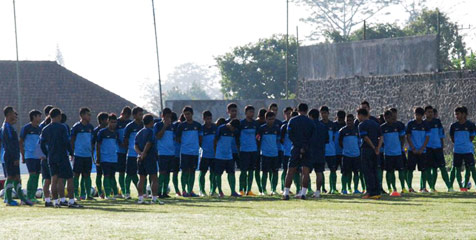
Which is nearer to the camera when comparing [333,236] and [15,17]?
[333,236]

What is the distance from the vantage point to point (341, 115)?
873 inches

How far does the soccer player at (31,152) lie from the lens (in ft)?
67.2

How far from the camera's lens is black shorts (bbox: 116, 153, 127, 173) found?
21.8 meters

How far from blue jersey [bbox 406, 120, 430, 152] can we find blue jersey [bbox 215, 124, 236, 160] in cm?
397

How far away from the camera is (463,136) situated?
22.0 m

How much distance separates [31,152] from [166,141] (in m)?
2.87

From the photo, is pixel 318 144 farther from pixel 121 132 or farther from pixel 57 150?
pixel 57 150

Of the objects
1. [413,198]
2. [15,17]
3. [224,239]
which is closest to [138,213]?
[224,239]

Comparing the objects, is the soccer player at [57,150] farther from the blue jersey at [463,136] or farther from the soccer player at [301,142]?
the blue jersey at [463,136]

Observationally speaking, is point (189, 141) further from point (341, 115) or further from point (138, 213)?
point (138, 213)

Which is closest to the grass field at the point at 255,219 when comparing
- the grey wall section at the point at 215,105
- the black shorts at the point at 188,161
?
the black shorts at the point at 188,161

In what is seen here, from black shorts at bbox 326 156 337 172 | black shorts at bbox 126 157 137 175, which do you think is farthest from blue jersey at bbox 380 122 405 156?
black shorts at bbox 126 157 137 175

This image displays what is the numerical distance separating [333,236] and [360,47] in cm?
3684

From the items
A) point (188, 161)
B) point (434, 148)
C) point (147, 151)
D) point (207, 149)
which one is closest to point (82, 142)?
point (147, 151)
